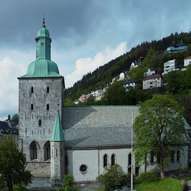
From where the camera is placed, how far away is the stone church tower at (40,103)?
66.4 metres

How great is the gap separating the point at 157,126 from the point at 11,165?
2018cm

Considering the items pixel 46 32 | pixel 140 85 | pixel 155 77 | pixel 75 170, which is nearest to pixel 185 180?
pixel 75 170

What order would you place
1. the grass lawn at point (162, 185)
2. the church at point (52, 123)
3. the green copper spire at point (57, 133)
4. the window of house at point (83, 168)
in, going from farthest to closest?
the church at point (52, 123) < the window of house at point (83, 168) < the green copper spire at point (57, 133) < the grass lawn at point (162, 185)

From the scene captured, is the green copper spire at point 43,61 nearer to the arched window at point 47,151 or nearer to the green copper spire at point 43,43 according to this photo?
the green copper spire at point 43,43

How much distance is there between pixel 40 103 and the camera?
219 feet

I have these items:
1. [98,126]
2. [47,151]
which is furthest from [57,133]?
[98,126]

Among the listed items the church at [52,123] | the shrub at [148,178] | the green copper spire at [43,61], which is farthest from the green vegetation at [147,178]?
the green copper spire at [43,61]

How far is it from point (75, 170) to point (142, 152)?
12.7 meters

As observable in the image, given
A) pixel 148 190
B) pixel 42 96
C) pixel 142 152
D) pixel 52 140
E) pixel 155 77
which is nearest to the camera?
pixel 148 190

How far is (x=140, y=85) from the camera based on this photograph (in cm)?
18650

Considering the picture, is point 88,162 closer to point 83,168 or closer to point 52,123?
point 83,168

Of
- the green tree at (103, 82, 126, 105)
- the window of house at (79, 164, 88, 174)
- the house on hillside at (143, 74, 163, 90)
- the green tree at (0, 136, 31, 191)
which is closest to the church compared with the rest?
the window of house at (79, 164, 88, 174)

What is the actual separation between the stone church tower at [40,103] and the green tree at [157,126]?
16.5 meters

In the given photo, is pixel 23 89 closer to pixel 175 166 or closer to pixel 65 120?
pixel 65 120
